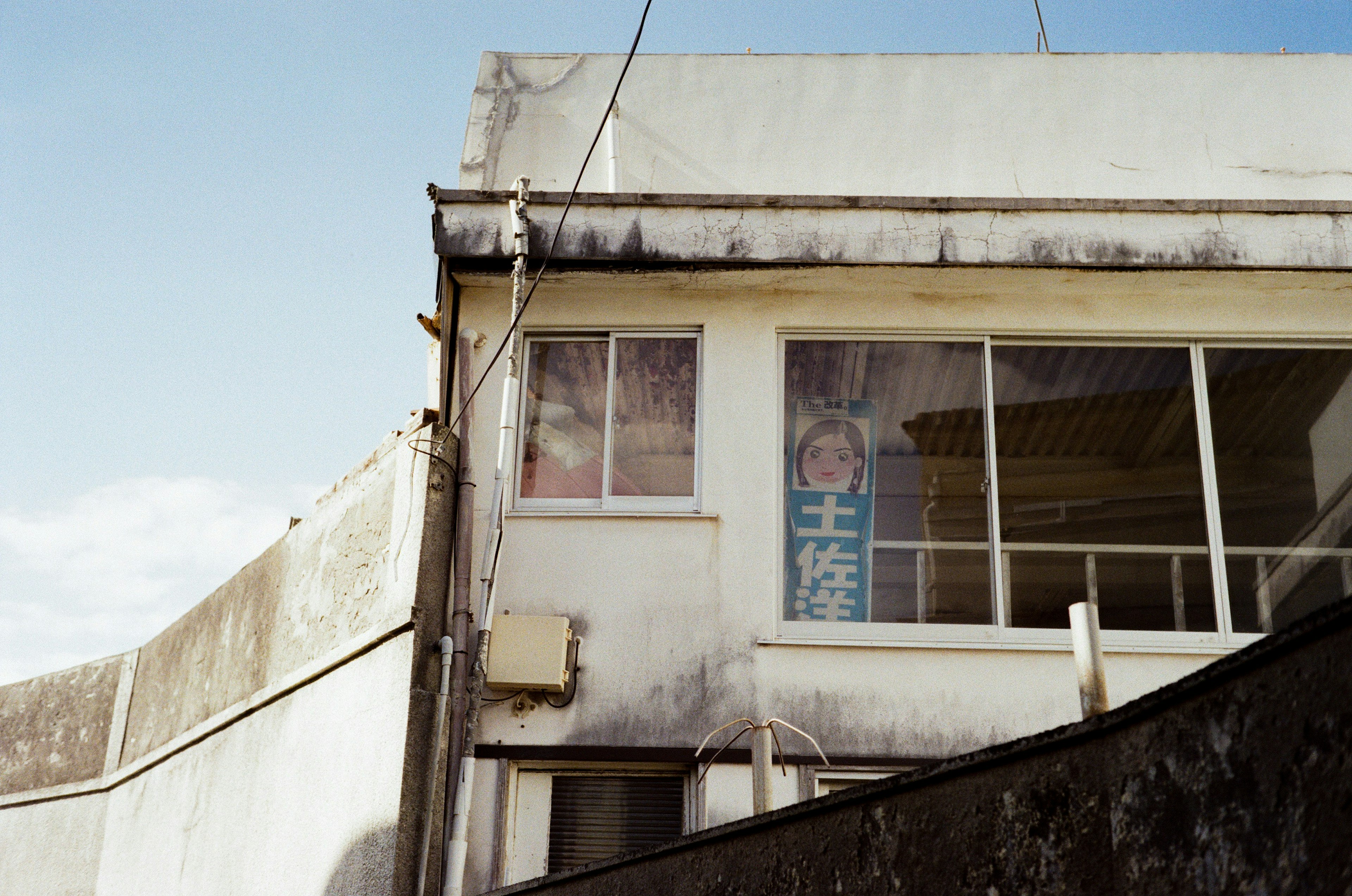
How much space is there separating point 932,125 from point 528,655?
4.54 m

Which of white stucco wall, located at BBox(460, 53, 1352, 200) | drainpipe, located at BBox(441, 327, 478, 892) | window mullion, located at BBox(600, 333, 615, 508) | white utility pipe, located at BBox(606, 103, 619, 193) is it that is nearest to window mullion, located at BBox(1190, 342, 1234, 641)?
white stucco wall, located at BBox(460, 53, 1352, 200)

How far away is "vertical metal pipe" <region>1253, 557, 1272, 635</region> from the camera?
7.22 metres

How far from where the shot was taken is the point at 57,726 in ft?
35.0

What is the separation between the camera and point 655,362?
7.80 m

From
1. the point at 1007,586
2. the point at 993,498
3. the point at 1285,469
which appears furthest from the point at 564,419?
the point at 1285,469

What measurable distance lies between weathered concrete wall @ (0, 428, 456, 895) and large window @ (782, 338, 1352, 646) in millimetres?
2172

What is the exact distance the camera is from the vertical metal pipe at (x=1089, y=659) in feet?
10.6

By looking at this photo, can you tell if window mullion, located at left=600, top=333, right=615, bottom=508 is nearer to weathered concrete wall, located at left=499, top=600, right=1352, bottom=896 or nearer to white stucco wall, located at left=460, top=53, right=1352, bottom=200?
white stucco wall, located at left=460, top=53, right=1352, bottom=200

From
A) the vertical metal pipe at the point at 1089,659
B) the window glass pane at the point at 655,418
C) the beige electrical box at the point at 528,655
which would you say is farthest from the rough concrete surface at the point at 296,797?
the vertical metal pipe at the point at 1089,659

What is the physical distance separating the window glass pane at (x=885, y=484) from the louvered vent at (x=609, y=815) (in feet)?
4.09

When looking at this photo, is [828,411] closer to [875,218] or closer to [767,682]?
[875,218]

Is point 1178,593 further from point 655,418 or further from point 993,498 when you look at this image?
point 655,418

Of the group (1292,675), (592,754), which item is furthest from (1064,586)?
(1292,675)

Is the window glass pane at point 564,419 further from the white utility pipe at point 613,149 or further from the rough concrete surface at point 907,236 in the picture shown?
the white utility pipe at point 613,149
